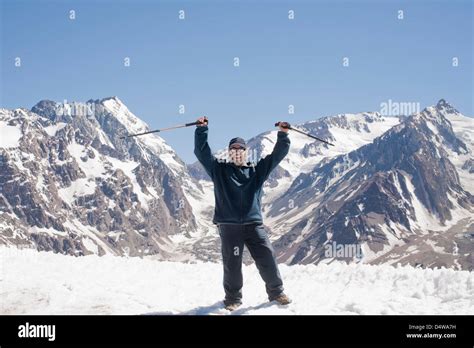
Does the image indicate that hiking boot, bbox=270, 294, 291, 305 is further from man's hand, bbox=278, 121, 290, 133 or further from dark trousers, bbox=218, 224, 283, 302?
man's hand, bbox=278, 121, 290, 133

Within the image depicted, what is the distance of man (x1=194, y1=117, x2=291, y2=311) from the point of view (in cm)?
1288

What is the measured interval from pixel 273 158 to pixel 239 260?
2.59 metres

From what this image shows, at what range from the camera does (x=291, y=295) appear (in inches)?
548

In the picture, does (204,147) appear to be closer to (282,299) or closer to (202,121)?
(202,121)

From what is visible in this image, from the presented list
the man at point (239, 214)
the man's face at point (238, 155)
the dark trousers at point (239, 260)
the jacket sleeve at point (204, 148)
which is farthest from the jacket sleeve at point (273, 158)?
the dark trousers at point (239, 260)

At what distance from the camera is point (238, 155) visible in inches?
522

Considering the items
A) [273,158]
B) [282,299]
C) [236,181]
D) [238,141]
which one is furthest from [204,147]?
[282,299]

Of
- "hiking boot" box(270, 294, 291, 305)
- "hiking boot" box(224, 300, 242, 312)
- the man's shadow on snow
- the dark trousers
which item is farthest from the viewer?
the dark trousers

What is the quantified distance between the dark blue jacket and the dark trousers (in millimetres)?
234

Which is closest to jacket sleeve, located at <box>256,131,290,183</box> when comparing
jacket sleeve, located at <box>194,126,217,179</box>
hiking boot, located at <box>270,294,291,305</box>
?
jacket sleeve, located at <box>194,126,217,179</box>

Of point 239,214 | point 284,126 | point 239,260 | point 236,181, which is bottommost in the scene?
point 239,260
